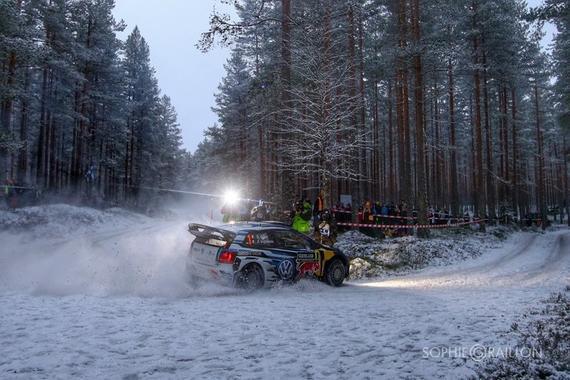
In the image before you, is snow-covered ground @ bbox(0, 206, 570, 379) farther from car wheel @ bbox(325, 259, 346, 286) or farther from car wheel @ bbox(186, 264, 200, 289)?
car wheel @ bbox(325, 259, 346, 286)

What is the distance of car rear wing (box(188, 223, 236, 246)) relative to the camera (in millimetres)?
9386

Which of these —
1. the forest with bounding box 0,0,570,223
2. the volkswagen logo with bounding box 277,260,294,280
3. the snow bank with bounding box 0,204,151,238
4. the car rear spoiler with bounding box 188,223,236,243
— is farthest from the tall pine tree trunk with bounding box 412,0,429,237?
the snow bank with bounding box 0,204,151,238

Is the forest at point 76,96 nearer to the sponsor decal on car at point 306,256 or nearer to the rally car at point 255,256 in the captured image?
the rally car at point 255,256

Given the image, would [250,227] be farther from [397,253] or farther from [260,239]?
[397,253]

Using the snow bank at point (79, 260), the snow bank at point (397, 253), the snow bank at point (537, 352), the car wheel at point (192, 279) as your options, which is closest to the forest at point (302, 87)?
the snow bank at point (397, 253)

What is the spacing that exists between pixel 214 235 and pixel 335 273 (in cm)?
344

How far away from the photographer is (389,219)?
23.6 metres

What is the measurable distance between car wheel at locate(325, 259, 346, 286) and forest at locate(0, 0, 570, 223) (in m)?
4.89

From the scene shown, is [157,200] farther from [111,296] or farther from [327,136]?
[111,296]

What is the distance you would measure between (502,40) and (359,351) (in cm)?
2808

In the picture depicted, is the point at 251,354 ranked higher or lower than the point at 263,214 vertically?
lower

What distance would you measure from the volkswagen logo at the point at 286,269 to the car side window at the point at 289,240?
1.35 ft

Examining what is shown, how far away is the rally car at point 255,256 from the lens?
916 centimetres

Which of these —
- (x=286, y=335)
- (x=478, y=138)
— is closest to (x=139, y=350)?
(x=286, y=335)
